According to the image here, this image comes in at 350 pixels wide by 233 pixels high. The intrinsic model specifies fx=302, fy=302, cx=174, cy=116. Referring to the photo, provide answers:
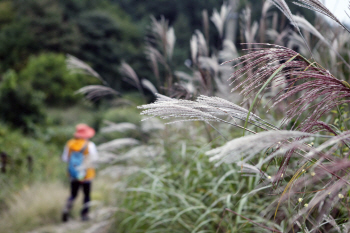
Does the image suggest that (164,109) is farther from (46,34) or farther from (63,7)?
(63,7)

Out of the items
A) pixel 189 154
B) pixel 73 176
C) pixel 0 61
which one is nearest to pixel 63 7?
pixel 0 61

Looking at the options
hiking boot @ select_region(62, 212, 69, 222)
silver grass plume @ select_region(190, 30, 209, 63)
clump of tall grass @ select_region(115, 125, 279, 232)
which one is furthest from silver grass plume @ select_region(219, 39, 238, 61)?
hiking boot @ select_region(62, 212, 69, 222)

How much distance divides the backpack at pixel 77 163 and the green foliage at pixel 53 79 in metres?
10.3

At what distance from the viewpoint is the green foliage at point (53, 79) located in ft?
47.1

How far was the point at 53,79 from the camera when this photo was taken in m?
14.7

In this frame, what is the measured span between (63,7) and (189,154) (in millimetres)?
22953

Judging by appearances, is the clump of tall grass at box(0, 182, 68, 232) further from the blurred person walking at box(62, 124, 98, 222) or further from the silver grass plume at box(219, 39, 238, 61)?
the silver grass plume at box(219, 39, 238, 61)

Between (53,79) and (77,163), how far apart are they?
36.8 ft

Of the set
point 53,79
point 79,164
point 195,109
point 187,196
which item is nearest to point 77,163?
point 79,164

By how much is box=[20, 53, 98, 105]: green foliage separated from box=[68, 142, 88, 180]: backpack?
10.3m

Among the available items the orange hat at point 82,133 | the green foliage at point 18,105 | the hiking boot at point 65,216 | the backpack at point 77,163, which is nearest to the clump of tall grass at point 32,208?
the hiking boot at point 65,216

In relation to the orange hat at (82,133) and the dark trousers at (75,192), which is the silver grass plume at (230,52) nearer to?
the orange hat at (82,133)

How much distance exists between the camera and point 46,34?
1980cm

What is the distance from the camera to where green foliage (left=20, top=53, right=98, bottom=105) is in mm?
14344
